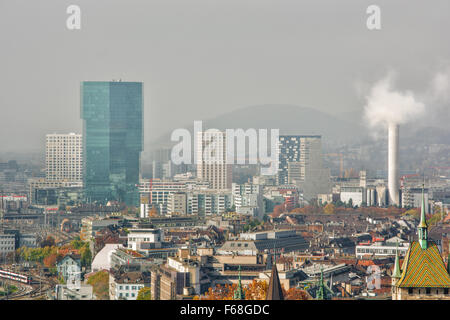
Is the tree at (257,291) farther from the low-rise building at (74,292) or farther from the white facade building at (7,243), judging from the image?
the white facade building at (7,243)

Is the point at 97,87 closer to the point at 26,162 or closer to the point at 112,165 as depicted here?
the point at 112,165

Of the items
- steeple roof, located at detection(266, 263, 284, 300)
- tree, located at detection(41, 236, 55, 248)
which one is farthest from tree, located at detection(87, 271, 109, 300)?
tree, located at detection(41, 236, 55, 248)

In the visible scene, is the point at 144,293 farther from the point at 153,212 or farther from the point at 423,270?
the point at 153,212

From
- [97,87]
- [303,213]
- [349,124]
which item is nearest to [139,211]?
[303,213]

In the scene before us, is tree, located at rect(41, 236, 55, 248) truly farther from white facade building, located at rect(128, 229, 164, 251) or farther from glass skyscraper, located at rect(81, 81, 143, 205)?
glass skyscraper, located at rect(81, 81, 143, 205)

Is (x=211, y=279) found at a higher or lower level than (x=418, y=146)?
lower
